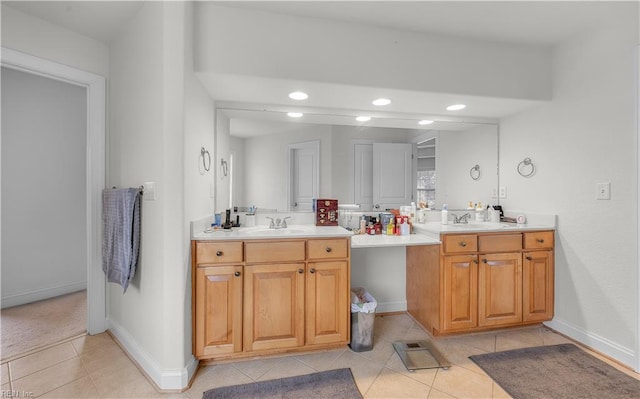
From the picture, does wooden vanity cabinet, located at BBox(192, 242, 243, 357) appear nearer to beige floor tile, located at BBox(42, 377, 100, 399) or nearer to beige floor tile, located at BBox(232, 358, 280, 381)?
beige floor tile, located at BBox(232, 358, 280, 381)

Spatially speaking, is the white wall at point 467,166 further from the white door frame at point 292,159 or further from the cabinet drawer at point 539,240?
the white door frame at point 292,159

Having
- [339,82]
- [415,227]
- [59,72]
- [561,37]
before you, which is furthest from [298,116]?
[561,37]

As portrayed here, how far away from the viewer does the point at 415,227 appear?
99.4 inches

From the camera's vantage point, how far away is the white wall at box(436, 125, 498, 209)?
2820 millimetres

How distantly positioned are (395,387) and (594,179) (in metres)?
2.05

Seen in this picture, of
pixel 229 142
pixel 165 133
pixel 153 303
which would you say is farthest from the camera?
pixel 229 142

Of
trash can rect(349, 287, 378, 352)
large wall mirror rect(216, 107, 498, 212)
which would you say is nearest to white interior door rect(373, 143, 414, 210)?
large wall mirror rect(216, 107, 498, 212)

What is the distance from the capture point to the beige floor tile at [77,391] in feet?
5.26

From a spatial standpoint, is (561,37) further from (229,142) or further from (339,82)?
(229,142)

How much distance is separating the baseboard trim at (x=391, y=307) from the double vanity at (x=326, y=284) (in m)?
0.30

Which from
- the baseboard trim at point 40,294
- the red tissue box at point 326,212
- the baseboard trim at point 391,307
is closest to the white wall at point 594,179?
the baseboard trim at point 391,307

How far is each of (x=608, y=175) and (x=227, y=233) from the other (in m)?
2.70

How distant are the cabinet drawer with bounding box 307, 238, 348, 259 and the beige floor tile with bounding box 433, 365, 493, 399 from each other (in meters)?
0.97

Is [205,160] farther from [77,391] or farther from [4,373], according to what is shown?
[4,373]
